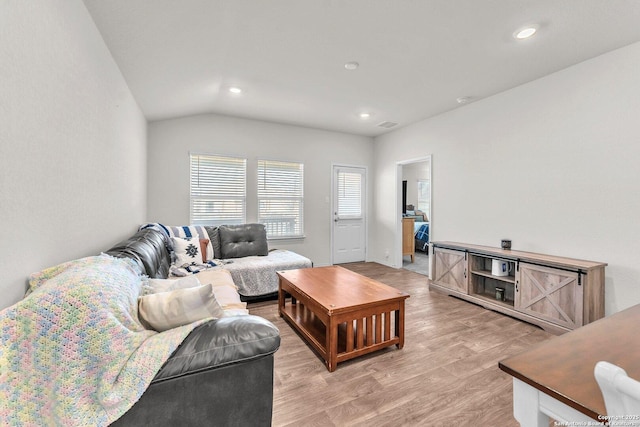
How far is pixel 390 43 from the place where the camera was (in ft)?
8.09

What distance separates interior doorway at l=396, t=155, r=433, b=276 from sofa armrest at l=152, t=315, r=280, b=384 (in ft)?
13.1

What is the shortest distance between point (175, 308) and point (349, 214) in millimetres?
4720

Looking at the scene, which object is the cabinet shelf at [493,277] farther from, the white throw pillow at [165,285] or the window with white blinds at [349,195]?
the white throw pillow at [165,285]

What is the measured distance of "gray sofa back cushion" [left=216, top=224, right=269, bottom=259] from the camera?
3.86 meters

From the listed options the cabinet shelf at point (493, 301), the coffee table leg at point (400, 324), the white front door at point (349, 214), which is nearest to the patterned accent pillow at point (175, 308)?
the coffee table leg at point (400, 324)

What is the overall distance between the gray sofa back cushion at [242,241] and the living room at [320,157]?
2.26ft

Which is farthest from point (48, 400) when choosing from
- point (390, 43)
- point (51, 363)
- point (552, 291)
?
point (552, 291)

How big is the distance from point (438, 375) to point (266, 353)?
150 centimetres

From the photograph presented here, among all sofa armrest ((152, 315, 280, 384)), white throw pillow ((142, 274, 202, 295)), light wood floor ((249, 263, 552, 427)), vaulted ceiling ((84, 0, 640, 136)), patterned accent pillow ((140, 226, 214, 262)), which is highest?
vaulted ceiling ((84, 0, 640, 136))

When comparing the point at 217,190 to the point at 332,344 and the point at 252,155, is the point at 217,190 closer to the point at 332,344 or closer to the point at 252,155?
the point at 252,155

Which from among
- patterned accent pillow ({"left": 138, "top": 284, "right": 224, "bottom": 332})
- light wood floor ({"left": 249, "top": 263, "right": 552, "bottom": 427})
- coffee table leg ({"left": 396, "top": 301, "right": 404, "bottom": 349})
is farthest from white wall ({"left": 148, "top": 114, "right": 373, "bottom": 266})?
patterned accent pillow ({"left": 138, "top": 284, "right": 224, "bottom": 332})

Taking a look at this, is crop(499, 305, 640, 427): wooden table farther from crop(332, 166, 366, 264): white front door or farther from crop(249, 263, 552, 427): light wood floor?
crop(332, 166, 366, 264): white front door

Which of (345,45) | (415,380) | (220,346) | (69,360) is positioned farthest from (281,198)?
(69,360)

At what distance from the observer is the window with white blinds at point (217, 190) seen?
4352 mm
